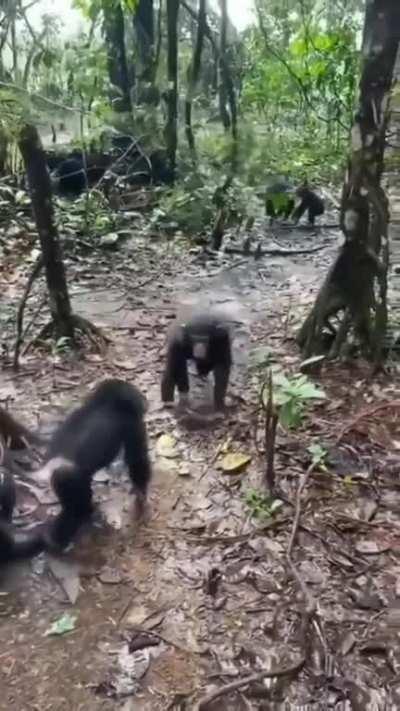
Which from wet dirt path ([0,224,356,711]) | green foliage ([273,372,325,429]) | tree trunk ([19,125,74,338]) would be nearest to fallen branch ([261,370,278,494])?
green foliage ([273,372,325,429])

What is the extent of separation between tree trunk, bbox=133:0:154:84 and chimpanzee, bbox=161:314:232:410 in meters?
9.96

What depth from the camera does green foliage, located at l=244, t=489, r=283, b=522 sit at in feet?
12.7

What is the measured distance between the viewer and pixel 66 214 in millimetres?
10062

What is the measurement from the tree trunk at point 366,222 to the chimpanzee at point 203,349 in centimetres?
96

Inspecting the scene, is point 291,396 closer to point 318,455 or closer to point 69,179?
point 318,455

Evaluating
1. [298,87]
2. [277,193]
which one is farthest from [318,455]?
[298,87]

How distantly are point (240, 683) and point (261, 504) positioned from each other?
4.26 feet

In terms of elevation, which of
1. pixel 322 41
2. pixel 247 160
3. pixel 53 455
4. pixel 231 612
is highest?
pixel 322 41

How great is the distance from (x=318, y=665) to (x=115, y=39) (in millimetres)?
13164

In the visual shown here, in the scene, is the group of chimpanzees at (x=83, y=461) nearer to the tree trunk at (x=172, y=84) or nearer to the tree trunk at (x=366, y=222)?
the tree trunk at (x=366, y=222)

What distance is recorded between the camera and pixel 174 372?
514cm

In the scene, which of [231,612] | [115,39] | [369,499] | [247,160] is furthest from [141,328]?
[115,39]

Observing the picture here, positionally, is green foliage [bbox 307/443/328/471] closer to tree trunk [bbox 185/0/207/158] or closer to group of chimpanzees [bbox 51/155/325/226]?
group of chimpanzees [bbox 51/155/325/226]

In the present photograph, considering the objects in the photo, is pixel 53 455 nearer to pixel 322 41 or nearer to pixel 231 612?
pixel 231 612
